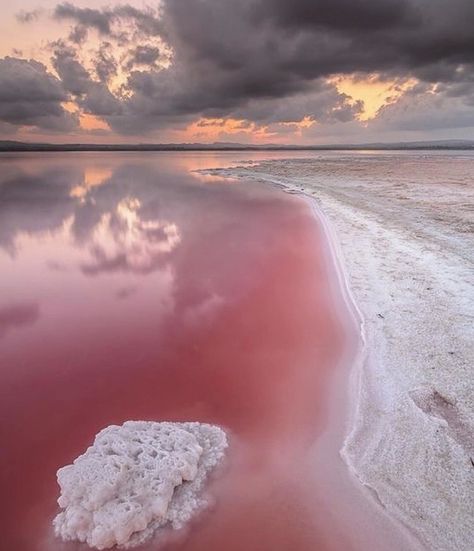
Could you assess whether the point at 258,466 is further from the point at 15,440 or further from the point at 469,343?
the point at 469,343

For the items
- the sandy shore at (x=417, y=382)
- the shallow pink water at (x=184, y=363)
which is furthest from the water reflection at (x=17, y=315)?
the sandy shore at (x=417, y=382)

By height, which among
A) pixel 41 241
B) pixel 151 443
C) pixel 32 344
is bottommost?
pixel 41 241

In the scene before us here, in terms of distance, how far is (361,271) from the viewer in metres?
9.23

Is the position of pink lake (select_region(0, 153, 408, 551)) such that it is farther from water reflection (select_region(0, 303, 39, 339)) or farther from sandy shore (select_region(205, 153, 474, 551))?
sandy shore (select_region(205, 153, 474, 551))

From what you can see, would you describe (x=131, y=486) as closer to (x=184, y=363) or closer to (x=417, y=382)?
(x=184, y=363)

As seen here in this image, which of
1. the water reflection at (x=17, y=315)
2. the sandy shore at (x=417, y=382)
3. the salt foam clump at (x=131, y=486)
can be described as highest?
the salt foam clump at (x=131, y=486)

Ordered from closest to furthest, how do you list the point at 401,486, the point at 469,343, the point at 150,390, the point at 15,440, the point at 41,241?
the point at 401,486
the point at 15,440
the point at 150,390
the point at 469,343
the point at 41,241

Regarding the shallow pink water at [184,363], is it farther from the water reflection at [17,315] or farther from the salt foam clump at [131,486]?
the salt foam clump at [131,486]

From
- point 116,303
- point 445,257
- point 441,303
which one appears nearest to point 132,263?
point 116,303

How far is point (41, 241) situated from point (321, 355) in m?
10.4

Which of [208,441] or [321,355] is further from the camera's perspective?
[321,355]

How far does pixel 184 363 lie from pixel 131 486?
2468 millimetres

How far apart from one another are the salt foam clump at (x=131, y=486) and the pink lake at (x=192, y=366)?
0.15 meters

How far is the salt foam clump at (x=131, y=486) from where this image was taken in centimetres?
323
